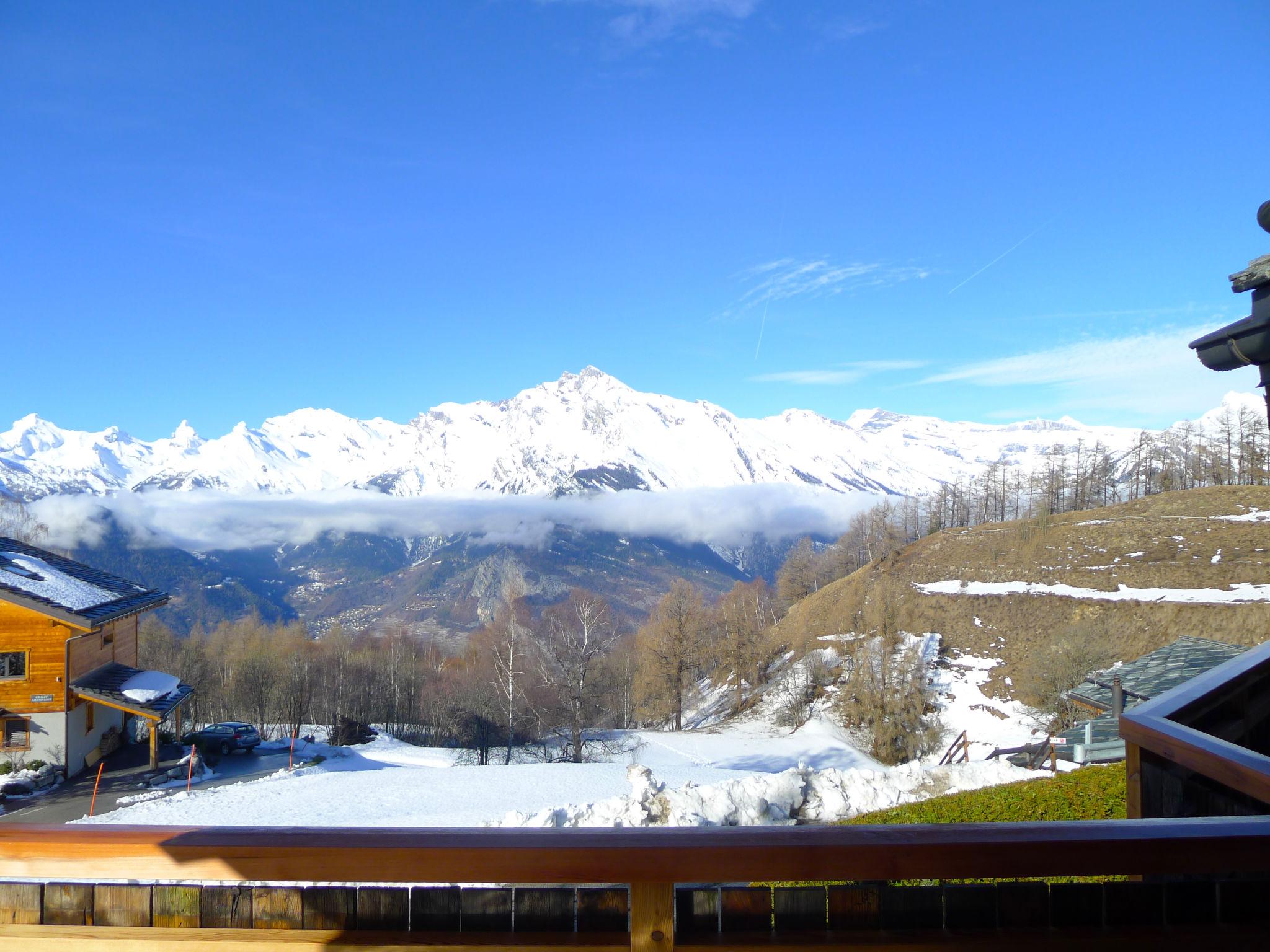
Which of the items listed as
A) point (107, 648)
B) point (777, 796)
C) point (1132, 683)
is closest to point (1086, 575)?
point (1132, 683)

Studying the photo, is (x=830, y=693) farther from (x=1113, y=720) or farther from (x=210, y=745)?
(x=210, y=745)

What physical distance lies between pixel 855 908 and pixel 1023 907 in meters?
0.43

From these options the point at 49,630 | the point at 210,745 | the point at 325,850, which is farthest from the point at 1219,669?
the point at 210,745

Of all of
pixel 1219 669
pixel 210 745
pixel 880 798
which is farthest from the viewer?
pixel 210 745

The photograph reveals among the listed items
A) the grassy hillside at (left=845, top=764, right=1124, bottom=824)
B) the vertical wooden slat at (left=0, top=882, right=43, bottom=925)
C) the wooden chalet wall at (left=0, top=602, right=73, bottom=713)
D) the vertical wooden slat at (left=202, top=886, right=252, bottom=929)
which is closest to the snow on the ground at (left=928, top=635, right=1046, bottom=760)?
the grassy hillside at (left=845, top=764, right=1124, bottom=824)

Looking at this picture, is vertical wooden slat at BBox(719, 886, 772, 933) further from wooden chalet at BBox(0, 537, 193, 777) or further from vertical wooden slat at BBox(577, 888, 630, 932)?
wooden chalet at BBox(0, 537, 193, 777)

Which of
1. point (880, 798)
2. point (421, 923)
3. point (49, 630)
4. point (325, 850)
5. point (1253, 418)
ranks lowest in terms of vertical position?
point (880, 798)

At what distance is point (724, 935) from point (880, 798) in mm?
14610

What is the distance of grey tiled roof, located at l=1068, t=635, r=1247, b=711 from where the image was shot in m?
13.2

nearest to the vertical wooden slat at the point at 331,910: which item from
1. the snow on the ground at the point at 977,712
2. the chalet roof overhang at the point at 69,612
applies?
the chalet roof overhang at the point at 69,612

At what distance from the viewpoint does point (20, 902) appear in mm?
1948

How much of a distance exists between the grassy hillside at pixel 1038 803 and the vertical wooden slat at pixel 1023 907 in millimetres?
5207

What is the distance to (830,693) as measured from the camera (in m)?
42.7

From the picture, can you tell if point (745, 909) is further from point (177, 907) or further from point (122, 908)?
point (122, 908)
